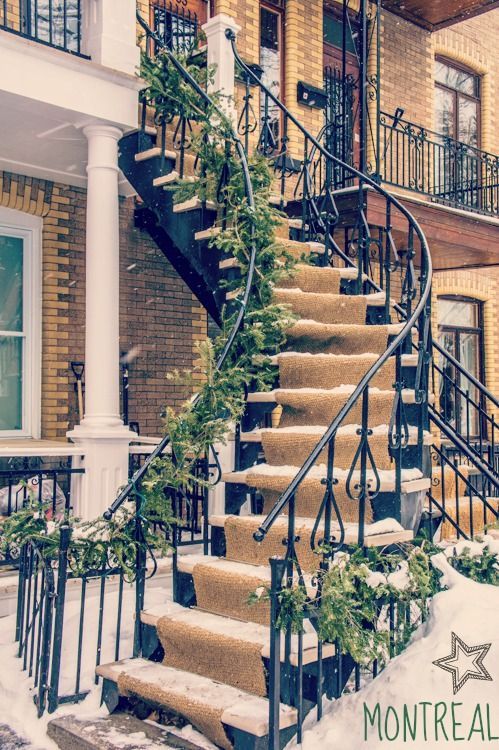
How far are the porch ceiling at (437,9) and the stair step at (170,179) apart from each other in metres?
6.40

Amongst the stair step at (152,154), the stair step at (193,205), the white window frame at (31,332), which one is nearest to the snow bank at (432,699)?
the stair step at (193,205)

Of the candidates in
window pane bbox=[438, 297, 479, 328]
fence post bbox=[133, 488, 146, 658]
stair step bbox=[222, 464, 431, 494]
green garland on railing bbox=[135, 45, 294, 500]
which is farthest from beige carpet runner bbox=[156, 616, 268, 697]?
window pane bbox=[438, 297, 479, 328]

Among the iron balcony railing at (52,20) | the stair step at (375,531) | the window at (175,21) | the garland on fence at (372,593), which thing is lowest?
the garland on fence at (372,593)

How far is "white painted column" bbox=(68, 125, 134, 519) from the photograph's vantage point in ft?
20.6

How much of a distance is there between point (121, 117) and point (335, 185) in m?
3.75

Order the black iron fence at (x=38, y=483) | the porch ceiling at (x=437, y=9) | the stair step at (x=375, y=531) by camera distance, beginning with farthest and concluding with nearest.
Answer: the porch ceiling at (x=437, y=9) < the black iron fence at (x=38, y=483) < the stair step at (x=375, y=531)

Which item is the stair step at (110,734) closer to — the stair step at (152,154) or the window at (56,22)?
the stair step at (152,154)

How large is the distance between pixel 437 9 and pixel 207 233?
24.4 feet

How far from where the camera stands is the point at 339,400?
5.06 m

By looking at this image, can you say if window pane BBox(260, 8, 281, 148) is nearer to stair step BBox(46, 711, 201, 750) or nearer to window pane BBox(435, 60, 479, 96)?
window pane BBox(435, 60, 479, 96)

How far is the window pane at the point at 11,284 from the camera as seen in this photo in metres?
7.69

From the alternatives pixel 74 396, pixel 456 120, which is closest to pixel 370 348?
pixel 74 396

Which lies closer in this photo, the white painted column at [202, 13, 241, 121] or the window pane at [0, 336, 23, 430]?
the white painted column at [202, 13, 241, 121]

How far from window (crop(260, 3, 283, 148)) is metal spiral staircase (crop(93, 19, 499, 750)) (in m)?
3.31
